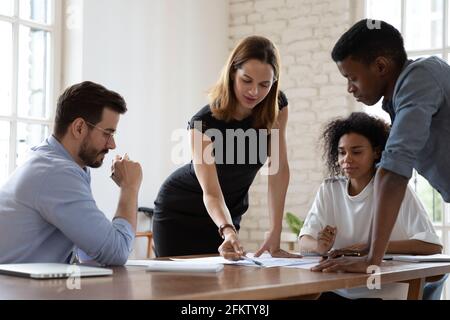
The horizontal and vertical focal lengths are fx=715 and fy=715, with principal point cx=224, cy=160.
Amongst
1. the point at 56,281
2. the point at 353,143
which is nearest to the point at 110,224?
the point at 56,281

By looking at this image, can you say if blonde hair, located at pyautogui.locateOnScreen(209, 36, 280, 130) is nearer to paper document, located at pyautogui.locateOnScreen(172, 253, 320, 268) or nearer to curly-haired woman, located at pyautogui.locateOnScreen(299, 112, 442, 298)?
curly-haired woman, located at pyautogui.locateOnScreen(299, 112, 442, 298)

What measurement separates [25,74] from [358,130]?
7.21ft

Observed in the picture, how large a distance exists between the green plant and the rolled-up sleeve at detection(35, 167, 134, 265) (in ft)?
9.34

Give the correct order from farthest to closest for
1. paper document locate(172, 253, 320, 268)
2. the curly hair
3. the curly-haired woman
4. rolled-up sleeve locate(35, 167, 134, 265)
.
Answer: the curly hair, the curly-haired woman, paper document locate(172, 253, 320, 268), rolled-up sleeve locate(35, 167, 134, 265)

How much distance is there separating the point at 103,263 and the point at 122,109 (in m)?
0.50

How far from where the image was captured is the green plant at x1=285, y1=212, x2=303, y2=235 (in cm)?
466

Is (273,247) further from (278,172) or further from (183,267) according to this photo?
(183,267)

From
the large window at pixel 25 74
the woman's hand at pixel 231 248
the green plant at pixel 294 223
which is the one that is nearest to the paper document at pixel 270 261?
the woman's hand at pixel 231 248

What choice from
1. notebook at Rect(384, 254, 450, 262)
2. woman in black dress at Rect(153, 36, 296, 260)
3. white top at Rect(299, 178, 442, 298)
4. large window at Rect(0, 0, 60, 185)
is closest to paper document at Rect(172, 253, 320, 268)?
woman in black dress at Rect(153, 36, 296, 260)

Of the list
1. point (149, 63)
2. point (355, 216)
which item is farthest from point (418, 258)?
point (149, 63)

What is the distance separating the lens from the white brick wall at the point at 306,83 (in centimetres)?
483

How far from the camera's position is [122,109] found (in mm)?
2191

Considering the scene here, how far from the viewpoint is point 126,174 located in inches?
85.0

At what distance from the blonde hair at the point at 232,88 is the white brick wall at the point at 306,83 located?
222 cm
